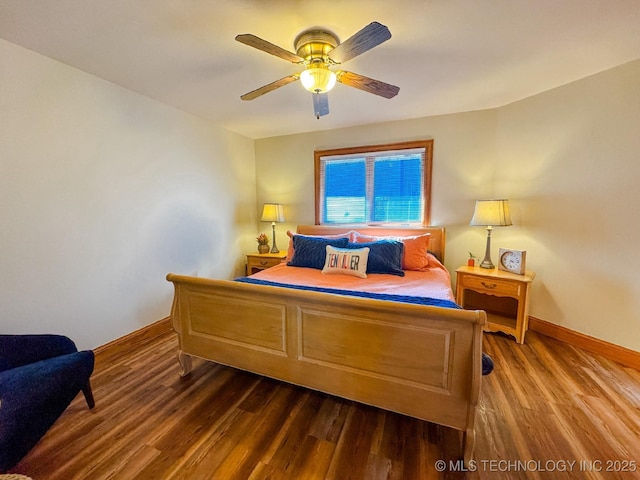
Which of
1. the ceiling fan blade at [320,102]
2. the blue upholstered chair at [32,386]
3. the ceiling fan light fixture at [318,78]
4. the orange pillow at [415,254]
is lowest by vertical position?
the blue upholstered chair at [32,386]

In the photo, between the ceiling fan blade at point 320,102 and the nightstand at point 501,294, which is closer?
the ceiling fan blade at point 320,102

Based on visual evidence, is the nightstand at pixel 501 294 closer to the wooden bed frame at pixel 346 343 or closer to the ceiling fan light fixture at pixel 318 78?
the wooden bed frame at pixel 346 343

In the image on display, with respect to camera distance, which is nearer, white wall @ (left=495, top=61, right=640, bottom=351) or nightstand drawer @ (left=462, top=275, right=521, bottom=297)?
white wall @ (left=495, top=61, right=640, bottom=351)

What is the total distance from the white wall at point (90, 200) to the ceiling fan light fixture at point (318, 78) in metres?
1.81

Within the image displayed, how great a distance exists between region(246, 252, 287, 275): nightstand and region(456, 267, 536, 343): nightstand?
2.16 m

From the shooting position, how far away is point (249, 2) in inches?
55.9

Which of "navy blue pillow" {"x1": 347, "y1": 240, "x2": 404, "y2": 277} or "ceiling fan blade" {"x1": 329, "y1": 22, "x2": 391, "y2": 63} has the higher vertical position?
"ceiling fan blade" {"x1": 329, "y1": 22, "x2": 391, "y2": 63}

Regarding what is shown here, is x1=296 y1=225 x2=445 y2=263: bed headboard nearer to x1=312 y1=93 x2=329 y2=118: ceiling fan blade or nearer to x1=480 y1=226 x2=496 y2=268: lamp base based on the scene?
x1=480 y1=226 x2=496 y2=268: lamp base

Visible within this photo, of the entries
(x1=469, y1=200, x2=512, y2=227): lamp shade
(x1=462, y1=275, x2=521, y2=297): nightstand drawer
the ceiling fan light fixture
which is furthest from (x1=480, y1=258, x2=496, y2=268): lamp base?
the ceiling fan light fixture

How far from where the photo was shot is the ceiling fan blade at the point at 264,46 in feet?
4.59

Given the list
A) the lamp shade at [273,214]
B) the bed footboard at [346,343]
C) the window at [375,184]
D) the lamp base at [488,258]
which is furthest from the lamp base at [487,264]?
the lamp shade at [273,214]

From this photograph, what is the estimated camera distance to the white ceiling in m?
1.48

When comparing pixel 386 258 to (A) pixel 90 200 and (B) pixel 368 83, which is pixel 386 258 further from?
(A) pixel 90 200

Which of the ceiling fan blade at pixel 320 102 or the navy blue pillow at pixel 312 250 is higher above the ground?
the ceiling fan blade at pixel 320 102
